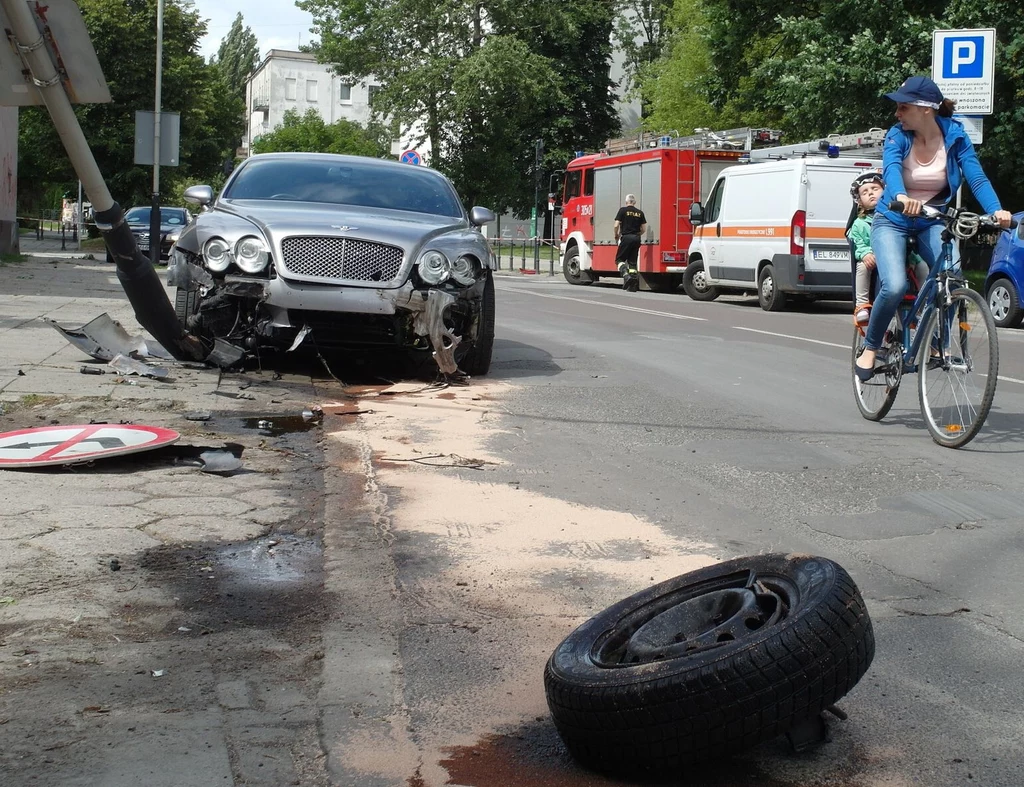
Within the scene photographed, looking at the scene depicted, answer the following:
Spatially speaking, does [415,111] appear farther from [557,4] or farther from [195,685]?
[195,685]

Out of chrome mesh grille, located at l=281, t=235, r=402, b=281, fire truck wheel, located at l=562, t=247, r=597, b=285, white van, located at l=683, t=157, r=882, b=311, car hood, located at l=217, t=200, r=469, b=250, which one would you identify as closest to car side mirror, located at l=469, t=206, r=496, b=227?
car hood, located at l=217, t=200, r=469, b=250

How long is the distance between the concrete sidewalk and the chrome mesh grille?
5.66 feet

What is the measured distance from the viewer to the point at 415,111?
174 ft

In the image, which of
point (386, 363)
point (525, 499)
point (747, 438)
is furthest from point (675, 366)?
point (525, 499)

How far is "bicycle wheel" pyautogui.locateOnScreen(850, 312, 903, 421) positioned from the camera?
7516 mm

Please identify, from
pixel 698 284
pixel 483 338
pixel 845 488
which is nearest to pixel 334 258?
pixel 483 338

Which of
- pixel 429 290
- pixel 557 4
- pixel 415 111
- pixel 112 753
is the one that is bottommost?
pixel 112 753

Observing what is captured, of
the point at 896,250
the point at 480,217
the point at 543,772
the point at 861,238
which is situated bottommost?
the point at 543,772

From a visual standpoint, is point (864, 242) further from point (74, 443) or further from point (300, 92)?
point (300, 92)

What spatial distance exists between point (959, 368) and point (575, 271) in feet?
75.1

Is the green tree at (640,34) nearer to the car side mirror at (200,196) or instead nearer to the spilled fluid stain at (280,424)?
the car side mirror at (200,196)

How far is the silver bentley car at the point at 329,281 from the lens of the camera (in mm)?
8688

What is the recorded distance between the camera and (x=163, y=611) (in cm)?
377

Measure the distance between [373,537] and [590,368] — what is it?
6048mm
